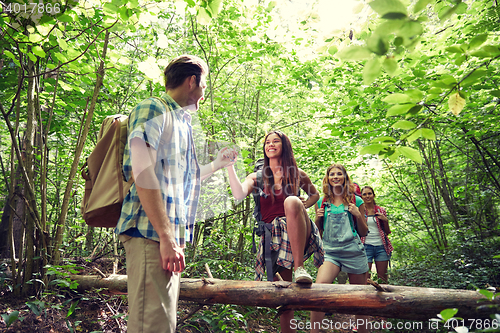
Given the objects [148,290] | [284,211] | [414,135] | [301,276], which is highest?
[414,135]

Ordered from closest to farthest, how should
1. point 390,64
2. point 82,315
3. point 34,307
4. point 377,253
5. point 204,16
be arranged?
point 390,64, point 204,16, point 34,307, point 82,315, point 377,253

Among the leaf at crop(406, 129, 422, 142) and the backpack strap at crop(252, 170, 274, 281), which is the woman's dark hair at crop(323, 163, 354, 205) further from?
the leaf at crop(406, 129, 422, 142)

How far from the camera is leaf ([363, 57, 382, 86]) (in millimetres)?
910

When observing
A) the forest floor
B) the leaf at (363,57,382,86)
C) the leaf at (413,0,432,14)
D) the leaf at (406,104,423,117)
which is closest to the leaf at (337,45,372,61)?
the leaf at (363,57,382,86)

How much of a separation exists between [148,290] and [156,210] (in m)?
0.40

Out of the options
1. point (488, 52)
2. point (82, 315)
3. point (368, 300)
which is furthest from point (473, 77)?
point (82, 315)

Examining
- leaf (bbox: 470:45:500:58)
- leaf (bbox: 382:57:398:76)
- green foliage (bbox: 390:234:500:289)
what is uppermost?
leaf (bbox: 470:45:500:58)

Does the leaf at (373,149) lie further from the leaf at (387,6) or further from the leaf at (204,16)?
the leaf at (204,16)

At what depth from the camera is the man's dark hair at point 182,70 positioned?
70.5 inches

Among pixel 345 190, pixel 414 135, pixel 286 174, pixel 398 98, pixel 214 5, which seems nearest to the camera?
pixel 398 98

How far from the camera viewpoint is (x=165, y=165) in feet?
5.36

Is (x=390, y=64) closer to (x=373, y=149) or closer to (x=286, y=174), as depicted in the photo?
(x=373, y=149)

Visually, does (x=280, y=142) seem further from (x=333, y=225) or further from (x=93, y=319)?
(x=93, y=319)

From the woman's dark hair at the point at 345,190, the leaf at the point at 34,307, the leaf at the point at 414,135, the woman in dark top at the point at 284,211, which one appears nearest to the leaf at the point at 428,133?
the leaf at the point at 414,135
